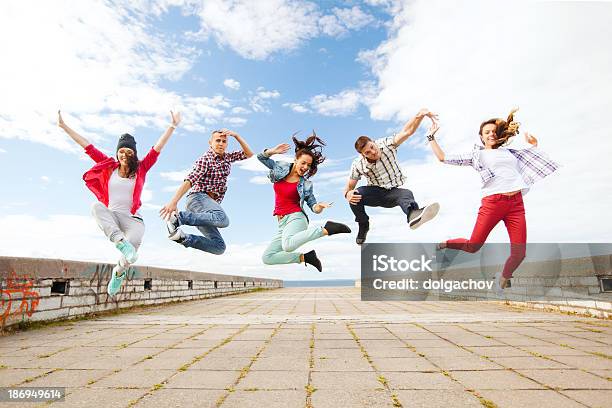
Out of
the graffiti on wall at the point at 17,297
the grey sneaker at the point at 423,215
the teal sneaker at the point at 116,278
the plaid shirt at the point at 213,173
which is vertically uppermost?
the plaid shirt at the point at 213,173

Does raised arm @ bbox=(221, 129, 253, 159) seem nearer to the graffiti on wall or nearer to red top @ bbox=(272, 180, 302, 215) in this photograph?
red top @ bbox=(272, 180, 302, 215)

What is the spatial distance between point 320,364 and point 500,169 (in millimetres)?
2536

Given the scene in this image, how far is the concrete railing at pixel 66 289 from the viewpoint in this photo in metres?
6.06

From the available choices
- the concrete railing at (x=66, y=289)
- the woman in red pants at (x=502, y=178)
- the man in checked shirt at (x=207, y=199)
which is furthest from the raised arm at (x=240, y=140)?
the concrete railing at (x=66, y=289)

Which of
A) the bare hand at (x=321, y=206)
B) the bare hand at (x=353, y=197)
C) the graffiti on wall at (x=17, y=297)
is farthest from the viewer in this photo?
the graffiti on wall at (x=17, y=297)

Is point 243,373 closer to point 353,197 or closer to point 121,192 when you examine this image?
point 121,192

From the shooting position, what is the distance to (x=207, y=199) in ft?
7.22

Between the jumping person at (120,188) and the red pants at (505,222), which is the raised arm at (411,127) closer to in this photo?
the red pants at (505,222)

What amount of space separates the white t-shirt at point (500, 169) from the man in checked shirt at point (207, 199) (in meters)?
1.58

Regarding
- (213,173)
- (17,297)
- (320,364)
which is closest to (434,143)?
(213,173)

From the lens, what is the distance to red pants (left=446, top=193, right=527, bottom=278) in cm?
249

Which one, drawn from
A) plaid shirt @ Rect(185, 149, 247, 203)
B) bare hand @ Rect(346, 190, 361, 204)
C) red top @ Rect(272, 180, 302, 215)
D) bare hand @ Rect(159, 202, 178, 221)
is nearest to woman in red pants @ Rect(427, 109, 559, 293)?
bare hand @ Rect(346, 190, 361, 204)

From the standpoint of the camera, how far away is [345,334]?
5.74m

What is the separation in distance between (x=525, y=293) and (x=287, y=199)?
9.24m
